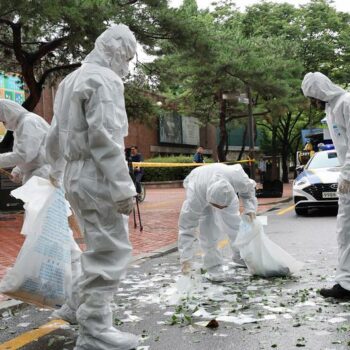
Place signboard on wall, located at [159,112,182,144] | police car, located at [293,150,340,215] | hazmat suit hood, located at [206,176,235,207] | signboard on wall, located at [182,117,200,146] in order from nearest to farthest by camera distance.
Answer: hazmat suit hood, located at [206,176,235,207], police car, located at [293,150,340,215], signboard on wall, located at [159,112,182,144], signboard on wall, located at [182,117,200,146]

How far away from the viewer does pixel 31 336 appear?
3.99m

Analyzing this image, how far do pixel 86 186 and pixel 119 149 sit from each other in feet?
0.99

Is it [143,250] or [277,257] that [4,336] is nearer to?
[277,257]

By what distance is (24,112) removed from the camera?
4762 mm

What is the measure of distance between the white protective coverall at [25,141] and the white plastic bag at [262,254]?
2.15m

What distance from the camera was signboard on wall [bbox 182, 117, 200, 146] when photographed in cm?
4375

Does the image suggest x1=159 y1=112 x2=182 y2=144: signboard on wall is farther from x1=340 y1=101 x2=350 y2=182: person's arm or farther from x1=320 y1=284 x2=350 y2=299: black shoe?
x1=320 y1=284 x2=350 y2=299: black shoe

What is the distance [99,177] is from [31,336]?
1.47 metres

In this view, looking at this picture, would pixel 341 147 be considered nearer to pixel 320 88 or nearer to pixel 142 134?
pixel 320 88

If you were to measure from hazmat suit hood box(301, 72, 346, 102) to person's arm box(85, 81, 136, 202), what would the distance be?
2.27 metres

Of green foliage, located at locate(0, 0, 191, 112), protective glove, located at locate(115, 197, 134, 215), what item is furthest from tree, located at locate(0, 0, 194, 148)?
protective glove, located at locate(115, 197, 134, 215)

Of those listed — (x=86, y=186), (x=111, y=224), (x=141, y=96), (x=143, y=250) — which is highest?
(x=141, y=96)

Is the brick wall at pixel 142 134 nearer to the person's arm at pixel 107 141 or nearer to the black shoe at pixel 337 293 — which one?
the black shoe at pixel 337 293

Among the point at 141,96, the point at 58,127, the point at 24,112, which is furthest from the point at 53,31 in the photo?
the point at 58,127
